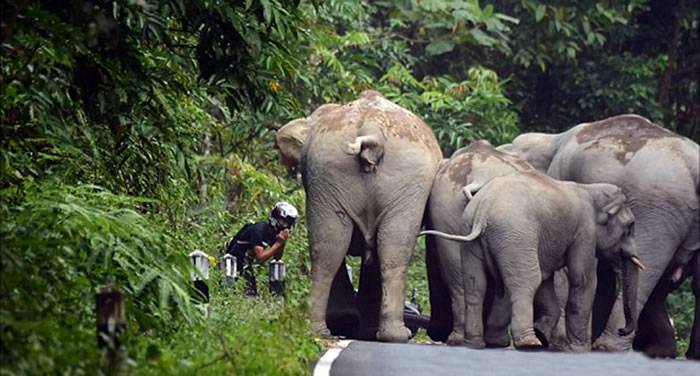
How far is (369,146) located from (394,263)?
112cm

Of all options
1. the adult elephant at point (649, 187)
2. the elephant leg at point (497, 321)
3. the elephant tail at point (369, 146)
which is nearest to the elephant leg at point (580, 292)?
the elephant leg at point (497, 321)

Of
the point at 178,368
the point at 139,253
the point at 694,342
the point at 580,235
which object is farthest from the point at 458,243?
the point at 178,368

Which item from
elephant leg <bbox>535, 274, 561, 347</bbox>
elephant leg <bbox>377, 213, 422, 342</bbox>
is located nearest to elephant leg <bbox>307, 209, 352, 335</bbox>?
elephant leg <bbox>377, 213, 422, 342</bbox>

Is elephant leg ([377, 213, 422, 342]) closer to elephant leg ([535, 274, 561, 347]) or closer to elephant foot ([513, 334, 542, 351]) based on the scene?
elephant leg ([535, 274, 561, 347])

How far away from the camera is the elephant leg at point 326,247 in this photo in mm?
18266

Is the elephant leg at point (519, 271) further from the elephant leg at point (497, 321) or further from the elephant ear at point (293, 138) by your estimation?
the elephant ear at point (293, 138)

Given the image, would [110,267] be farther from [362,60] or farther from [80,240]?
[362,60]

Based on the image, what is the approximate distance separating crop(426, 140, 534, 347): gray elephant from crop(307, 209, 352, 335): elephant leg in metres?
0.95

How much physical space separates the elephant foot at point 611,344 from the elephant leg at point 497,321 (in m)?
1.15

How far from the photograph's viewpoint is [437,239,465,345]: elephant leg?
18.5 metres

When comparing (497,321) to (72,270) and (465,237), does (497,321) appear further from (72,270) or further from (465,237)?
(72,270)

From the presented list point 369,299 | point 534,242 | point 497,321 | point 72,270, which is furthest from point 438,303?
point 72,270

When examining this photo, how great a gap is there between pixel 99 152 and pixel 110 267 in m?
2.31

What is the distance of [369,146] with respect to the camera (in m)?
18.0
